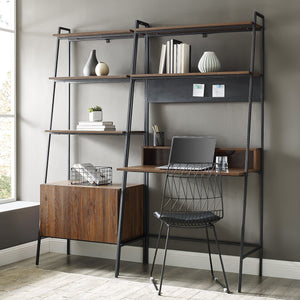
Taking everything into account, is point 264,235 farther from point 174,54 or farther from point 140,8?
point 140,8

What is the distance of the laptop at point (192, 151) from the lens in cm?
436

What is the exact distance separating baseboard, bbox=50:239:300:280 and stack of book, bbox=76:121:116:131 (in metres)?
1.14

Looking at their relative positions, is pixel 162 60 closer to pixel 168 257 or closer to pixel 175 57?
pixel 175 57

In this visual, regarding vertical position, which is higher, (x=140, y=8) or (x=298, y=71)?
(x=140, y=8)

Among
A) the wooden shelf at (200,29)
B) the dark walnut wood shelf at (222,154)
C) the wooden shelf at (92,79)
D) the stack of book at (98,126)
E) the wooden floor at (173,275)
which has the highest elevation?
the wooden shelf at (200,29)

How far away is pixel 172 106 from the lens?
15.9ft

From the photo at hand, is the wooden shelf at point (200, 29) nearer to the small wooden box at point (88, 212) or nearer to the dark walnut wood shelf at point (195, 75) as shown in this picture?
the dark walnut wood shelf at point (195, 75)

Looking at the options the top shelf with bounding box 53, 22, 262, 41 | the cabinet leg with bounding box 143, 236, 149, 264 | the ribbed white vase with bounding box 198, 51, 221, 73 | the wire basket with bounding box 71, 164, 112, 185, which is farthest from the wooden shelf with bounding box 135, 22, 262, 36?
the cabinet leg with bounding box 143, 236, 149, 264

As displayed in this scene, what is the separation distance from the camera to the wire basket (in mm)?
4762

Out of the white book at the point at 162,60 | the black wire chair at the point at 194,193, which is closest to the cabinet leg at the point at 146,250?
the black wire chair at the point at 194,193

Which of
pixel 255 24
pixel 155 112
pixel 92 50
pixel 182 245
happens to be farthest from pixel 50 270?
pixel 255 24

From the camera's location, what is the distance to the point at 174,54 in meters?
4.51

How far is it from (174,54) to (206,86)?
0.40 m

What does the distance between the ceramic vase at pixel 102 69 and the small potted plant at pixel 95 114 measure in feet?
1.01
